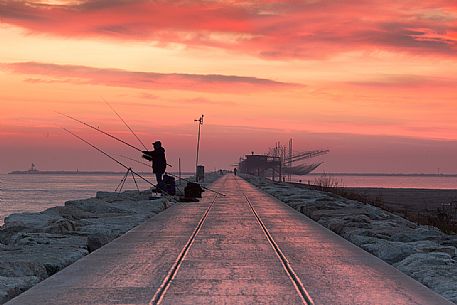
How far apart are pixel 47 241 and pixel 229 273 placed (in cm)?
487

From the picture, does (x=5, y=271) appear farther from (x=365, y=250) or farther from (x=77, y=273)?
(x=365, y=250)

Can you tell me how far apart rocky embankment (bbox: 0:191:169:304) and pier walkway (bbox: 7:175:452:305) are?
0.86ft

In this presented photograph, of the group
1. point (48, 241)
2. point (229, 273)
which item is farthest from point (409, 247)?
point (48, 241)

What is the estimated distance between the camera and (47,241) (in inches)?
592

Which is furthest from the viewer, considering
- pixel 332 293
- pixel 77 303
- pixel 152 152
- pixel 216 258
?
pixel 152 152

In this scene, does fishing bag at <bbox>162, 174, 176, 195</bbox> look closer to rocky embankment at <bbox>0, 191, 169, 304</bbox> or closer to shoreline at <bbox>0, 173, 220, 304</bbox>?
shoreline at <bbox>0, 173, 220, 304</bbox>

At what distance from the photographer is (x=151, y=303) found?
367 inches

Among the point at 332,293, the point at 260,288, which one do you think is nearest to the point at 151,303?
the point at 260,288

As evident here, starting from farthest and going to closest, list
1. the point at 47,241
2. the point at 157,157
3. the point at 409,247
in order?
the point at 157,157 < the point at 47,241 < the point at 409,247

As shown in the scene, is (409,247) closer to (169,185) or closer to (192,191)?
(192,191)

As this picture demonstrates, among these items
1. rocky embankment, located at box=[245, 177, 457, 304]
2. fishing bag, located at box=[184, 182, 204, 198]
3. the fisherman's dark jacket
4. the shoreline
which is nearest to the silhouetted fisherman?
the fisherman's dark jacket

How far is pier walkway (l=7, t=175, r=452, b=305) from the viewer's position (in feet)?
31.9

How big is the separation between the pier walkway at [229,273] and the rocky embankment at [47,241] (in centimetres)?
26

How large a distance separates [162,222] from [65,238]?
20.5 feet
